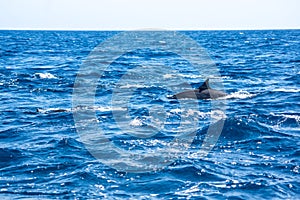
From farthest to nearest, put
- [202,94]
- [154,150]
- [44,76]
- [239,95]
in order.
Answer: [44,76] → [239,95] → [202,94] → [154,150]

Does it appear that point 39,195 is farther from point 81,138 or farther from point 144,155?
point 81,138

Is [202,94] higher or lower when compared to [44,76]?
higher

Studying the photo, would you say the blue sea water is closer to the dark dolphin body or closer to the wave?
the dark dolphin body

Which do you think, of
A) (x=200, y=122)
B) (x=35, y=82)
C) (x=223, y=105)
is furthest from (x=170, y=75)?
(x=200, y=122)

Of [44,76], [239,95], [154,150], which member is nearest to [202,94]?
[239,95]

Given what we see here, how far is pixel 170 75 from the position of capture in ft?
116

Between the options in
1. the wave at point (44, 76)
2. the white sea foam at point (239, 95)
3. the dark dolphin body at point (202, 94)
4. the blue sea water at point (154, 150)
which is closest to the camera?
the blue sea water at point (154, 150)

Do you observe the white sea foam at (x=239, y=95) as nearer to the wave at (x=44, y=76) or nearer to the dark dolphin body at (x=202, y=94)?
the dark dolphin body at (x=202, y=94)

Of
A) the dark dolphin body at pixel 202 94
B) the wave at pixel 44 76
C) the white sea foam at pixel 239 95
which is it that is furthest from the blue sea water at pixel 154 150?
the wave at pixel 44 76

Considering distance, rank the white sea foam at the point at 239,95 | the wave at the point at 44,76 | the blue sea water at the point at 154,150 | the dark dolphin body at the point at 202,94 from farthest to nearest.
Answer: the wave at the point at 44,76 < the white sea foam at the point at 239,95 < the dark dolphin body at the point at 202,94 < the blue sea water at the point at 154,150

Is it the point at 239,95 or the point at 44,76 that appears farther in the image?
the point at 44,76

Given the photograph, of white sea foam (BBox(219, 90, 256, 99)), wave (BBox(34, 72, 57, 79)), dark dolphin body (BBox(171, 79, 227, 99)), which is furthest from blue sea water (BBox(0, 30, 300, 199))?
wave (BBox(34, 72, 57, 79))

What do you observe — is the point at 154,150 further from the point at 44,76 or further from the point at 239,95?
the point at 44,76

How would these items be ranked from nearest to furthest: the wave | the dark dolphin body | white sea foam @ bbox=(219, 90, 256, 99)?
the dark dolphin body, white sea foam @ bbox=(219, 90, 256, 99), the wave
